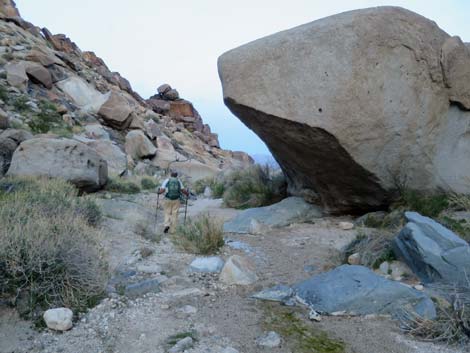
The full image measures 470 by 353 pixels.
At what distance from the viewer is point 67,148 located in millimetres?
12852

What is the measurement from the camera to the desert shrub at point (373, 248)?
6242mm

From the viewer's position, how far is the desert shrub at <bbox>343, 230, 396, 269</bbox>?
6.24m

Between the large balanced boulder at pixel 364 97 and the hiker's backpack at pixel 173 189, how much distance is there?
1809mm

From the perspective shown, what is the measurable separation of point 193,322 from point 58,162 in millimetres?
9257

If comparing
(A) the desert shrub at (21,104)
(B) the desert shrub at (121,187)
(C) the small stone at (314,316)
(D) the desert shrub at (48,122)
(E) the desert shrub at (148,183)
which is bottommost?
(E) the desert shrub at (148,183)

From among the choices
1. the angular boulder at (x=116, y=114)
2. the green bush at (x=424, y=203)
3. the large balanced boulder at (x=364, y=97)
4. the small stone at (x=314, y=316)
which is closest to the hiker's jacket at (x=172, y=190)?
the large balanced boulder at (x=364, y=97)

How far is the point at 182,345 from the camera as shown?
3869 millimetres

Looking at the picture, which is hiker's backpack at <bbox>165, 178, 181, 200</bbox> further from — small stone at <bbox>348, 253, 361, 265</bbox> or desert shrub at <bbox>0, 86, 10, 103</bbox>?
desert shrub at <bbox>0, 86, 10, 103</bbox>

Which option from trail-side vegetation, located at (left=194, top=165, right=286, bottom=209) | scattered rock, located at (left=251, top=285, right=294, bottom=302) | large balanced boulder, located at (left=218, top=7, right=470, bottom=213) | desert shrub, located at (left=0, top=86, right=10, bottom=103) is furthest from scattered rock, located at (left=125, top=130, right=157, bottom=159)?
scattered rock, located at (left=251, top=285, right=294, bottom=302)

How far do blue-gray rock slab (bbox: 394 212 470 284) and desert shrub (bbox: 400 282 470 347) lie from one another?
670 mm

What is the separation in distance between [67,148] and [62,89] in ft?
49.6


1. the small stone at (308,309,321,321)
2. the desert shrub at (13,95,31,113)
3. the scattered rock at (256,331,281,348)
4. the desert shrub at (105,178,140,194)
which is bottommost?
the desert shrub at (105,178,140,194)

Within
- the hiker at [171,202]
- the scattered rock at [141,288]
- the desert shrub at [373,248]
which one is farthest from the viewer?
the hiker at [171,202]

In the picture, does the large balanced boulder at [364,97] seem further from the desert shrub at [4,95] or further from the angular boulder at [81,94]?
the angular boulder at [81,94]
